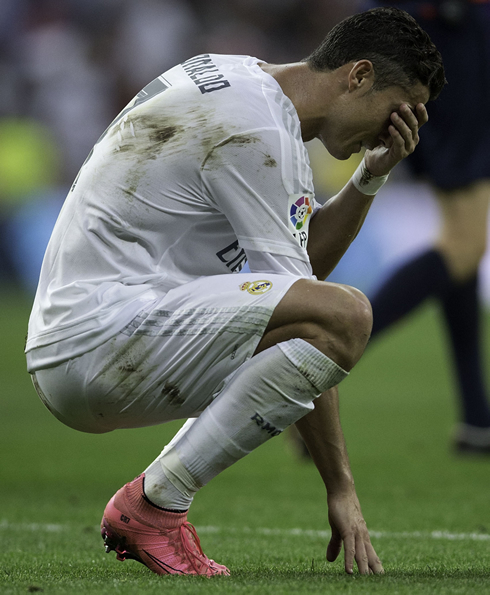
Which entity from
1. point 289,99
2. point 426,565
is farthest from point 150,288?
point 426,565

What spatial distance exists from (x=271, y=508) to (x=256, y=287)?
1466mm

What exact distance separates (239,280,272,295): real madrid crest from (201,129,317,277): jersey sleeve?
55 mm

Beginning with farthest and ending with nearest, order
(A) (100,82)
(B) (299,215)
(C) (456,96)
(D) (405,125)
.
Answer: (A) (100,82), (C) (456,96), (D) (405,125), (B) (299,215)

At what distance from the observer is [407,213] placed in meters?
11.7

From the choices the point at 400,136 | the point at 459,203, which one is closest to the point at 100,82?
the point at 459,203

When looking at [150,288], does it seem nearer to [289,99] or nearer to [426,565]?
[289,99]

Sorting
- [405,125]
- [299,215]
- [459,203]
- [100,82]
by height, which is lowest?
[100,82]

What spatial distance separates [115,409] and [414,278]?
2608mm

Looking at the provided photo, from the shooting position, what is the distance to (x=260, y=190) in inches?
86.1

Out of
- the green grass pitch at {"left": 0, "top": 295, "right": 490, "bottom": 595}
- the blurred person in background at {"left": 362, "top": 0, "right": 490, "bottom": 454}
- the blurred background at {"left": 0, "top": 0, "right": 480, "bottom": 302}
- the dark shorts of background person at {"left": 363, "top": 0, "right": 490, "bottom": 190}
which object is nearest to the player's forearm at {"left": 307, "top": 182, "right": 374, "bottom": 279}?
the green grass pitch at {"left": 0, "top": 295, "right": 490, "bottom": 595}

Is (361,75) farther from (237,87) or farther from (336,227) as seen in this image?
(336,227)

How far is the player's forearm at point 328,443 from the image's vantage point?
2314mm

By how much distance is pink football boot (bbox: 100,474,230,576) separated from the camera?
225cm

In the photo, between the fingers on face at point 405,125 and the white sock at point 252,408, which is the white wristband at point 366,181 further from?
the white sock at point 252,408
